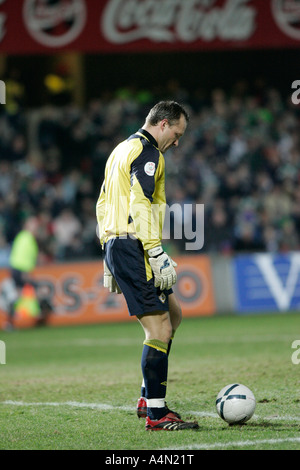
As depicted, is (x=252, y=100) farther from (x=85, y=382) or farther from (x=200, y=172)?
(x=85, y=382)

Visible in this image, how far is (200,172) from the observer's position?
18891 mm

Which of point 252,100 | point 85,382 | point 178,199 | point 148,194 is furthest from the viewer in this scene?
point 252,100

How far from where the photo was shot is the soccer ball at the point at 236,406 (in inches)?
213

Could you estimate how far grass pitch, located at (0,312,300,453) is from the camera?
500 cm

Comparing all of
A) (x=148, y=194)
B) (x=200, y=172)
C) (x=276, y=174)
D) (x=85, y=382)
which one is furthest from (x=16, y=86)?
(x=148, y=194)

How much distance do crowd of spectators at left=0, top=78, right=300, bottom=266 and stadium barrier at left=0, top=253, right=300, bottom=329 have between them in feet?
2.86

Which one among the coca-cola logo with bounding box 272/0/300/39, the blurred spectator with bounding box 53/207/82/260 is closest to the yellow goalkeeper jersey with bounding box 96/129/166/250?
the blurred spectator with bounding box 53/207/82/260

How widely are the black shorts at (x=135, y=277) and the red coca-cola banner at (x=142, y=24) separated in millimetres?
11833

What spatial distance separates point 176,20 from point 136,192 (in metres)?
12.5

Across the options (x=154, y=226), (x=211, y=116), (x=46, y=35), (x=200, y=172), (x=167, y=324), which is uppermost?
(x=46, y=35)

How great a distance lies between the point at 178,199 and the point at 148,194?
11994 mm

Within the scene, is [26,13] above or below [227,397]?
above

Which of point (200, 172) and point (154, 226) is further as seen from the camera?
point (200, 172)
